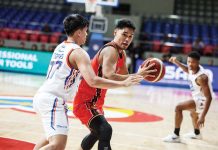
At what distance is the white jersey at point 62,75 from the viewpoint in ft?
12.4

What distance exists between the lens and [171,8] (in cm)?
2530

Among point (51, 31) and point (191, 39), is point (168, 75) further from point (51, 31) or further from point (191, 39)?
point (51, 31)

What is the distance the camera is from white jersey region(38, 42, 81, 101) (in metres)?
3.77

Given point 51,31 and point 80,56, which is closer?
point 80,56

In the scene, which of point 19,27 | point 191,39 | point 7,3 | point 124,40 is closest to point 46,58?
point 19,27

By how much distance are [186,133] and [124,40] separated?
352 cm

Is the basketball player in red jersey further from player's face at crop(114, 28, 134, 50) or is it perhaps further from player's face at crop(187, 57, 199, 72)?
player's face at crop(187, 57, 199, 72)

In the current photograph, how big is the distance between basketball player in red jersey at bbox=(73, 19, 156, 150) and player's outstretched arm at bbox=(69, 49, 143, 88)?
0.68 m

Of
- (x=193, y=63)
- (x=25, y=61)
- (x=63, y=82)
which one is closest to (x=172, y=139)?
(x=193, y=63)

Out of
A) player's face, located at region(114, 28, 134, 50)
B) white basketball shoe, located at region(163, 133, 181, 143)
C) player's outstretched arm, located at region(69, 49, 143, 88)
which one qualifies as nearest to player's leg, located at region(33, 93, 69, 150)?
player's outstretched arm, located at region(69, 49, 143, 88)

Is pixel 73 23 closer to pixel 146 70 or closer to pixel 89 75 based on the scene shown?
pixel 89 75

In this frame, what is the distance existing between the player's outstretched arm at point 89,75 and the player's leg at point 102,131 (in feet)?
2.55

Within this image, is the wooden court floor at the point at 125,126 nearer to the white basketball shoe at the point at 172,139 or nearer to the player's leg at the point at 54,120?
the white basketball shoe at the point at 172,139

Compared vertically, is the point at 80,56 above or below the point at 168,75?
above
